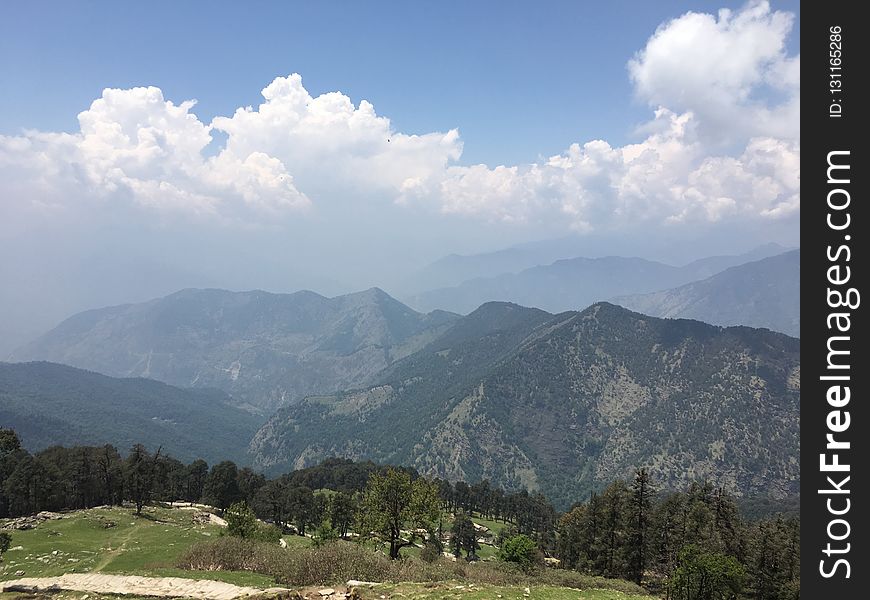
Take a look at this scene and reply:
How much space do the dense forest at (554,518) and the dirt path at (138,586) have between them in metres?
17.3

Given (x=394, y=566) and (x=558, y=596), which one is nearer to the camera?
(x=558, y=596)

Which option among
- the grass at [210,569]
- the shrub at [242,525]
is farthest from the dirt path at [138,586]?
the shrub at [242,525]

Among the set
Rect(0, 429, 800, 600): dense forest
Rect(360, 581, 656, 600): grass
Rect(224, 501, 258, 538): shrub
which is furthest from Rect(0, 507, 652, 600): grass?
Rect(0, 429, 800, 600): dense forest

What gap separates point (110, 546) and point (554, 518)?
136 meters

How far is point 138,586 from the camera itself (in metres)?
27.1

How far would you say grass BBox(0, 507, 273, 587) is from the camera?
118 ft

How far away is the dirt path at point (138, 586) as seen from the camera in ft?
83.0

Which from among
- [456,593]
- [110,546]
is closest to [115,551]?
[110,546]
